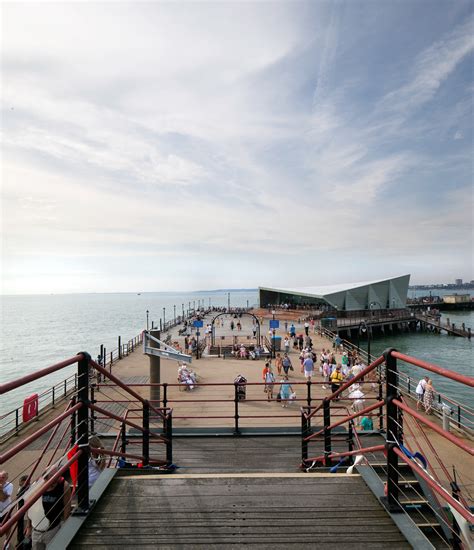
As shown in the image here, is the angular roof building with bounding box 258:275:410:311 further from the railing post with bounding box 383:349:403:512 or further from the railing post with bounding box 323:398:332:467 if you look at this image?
the railing post with bounding box 383:349:403:512

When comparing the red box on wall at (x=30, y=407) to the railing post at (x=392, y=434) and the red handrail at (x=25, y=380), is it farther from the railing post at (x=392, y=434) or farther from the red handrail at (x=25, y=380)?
the railing post at (x=392, y=434)

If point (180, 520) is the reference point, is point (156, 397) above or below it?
below

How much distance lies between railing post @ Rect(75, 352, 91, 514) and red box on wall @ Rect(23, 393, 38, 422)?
32.1 ft

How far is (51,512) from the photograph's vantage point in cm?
312

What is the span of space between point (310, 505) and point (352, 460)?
2722 millimetres

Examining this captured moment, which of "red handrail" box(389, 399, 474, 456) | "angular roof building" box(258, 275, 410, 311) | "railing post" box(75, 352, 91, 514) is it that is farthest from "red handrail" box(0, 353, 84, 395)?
"angular roof building" box(258, 275, 410, 311)

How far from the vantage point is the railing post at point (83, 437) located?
2879 mm

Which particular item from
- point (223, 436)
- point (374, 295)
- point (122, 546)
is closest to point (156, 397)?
point (223, 436)

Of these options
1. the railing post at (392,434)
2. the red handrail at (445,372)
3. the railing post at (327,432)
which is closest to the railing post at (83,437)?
the railing post at (392,434)

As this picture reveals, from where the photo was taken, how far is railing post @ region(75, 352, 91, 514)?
9.45ft

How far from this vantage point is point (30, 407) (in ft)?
37.1

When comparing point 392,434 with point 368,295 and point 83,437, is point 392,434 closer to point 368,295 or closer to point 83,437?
point 83,437

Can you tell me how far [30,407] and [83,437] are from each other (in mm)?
10412

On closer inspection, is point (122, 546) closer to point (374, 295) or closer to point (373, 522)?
point (373, 522)
